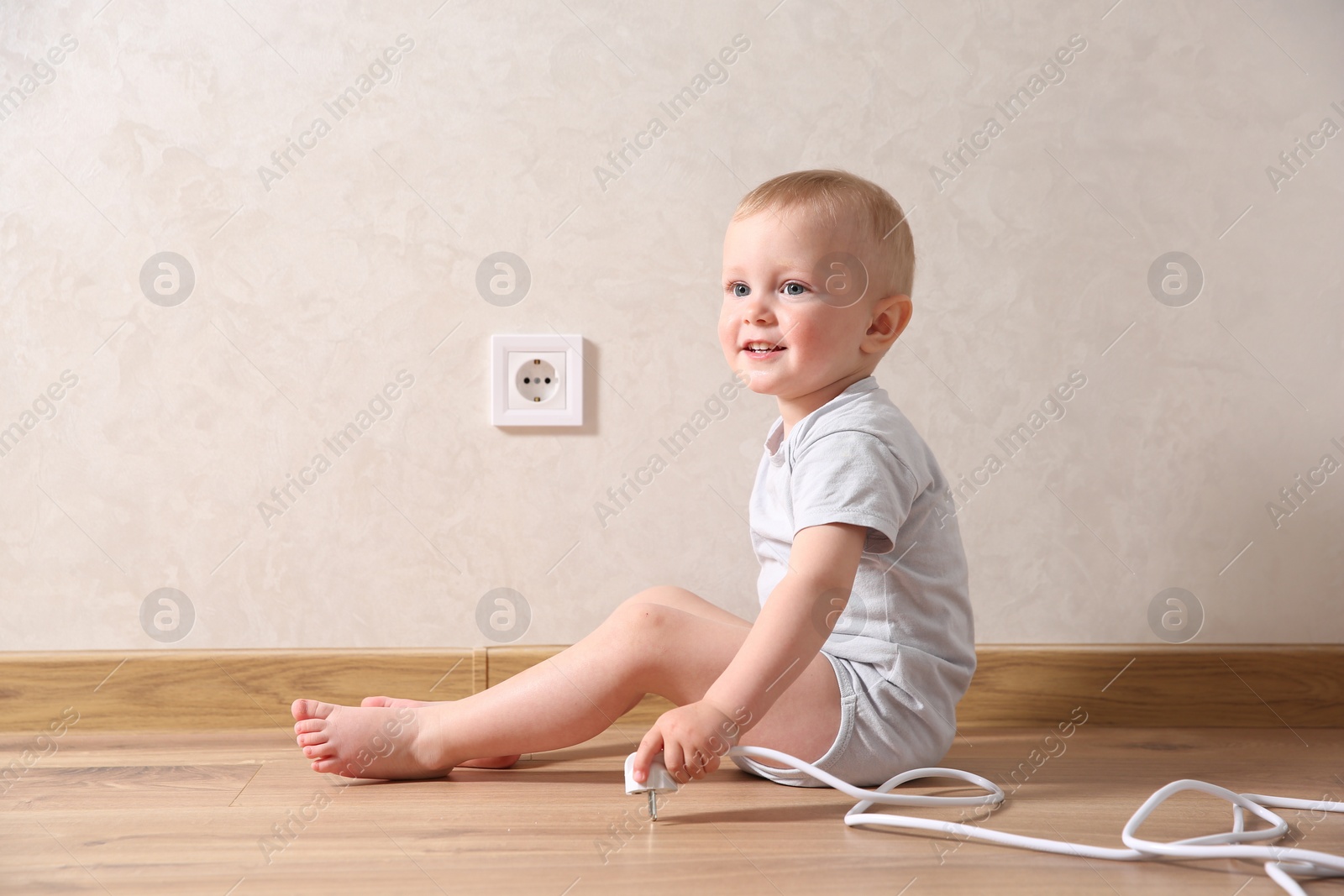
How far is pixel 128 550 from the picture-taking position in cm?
103

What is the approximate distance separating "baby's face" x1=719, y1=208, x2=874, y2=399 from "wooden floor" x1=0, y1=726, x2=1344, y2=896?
0.35 meters

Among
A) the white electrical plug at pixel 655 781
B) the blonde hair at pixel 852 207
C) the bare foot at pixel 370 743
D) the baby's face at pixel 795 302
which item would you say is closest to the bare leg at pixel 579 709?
the bare foot at pixel 370 743

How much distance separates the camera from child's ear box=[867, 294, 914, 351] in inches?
32.7

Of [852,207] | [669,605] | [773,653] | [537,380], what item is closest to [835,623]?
[773,653]

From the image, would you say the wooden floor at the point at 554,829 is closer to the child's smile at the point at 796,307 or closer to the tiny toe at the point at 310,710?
the tiny toe at the point at 310,710

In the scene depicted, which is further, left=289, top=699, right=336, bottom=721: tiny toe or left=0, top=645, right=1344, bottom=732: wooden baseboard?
left=0, top=645, right=1344, bottom=732: wooden baseboard

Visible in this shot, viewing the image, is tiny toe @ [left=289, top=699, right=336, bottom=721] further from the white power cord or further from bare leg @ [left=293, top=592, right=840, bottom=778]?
the white power cord

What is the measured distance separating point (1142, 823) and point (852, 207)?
0.52 meters

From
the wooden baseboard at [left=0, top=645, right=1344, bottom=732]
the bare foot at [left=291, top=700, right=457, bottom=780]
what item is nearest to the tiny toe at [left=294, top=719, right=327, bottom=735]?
the bare foot at [left=291, top=700, right=457, bottom=780]

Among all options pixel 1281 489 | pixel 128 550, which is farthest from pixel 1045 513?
pixel 128 550

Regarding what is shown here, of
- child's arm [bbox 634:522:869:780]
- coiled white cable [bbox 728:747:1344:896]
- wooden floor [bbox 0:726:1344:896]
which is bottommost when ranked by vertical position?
wooden floor [bbox 0:726:1344:896]

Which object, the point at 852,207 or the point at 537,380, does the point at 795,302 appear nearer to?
the point at 852,207

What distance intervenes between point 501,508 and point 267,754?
1.07ft

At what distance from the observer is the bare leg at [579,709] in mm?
785
